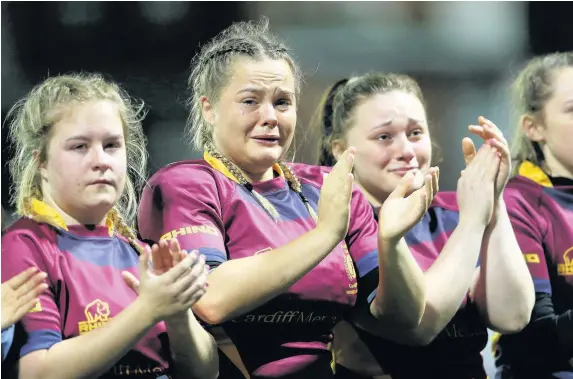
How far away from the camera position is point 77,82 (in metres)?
1.19

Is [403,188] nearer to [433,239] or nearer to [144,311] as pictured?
[433,239]

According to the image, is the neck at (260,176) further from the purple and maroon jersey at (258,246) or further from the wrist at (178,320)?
the wrist at (178,320)

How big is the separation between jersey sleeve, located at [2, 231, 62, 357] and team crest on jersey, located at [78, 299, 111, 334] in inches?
1.2

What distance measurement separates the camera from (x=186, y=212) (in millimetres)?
1148

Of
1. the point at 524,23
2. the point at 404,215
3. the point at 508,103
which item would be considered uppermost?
the point at 524,23

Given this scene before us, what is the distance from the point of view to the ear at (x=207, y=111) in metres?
1.23

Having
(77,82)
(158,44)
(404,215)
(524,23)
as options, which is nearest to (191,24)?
(158,44)

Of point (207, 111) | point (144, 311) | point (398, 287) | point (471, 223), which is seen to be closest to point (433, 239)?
point (471, 223)

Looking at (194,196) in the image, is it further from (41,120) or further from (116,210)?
(41,120)

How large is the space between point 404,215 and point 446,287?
0.18 meters

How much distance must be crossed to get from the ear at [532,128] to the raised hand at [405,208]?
0.36m

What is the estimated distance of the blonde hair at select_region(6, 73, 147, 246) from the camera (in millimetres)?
1143

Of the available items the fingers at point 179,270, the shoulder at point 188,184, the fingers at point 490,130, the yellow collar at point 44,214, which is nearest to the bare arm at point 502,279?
the fingers at point 490,130

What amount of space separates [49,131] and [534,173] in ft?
2.62
